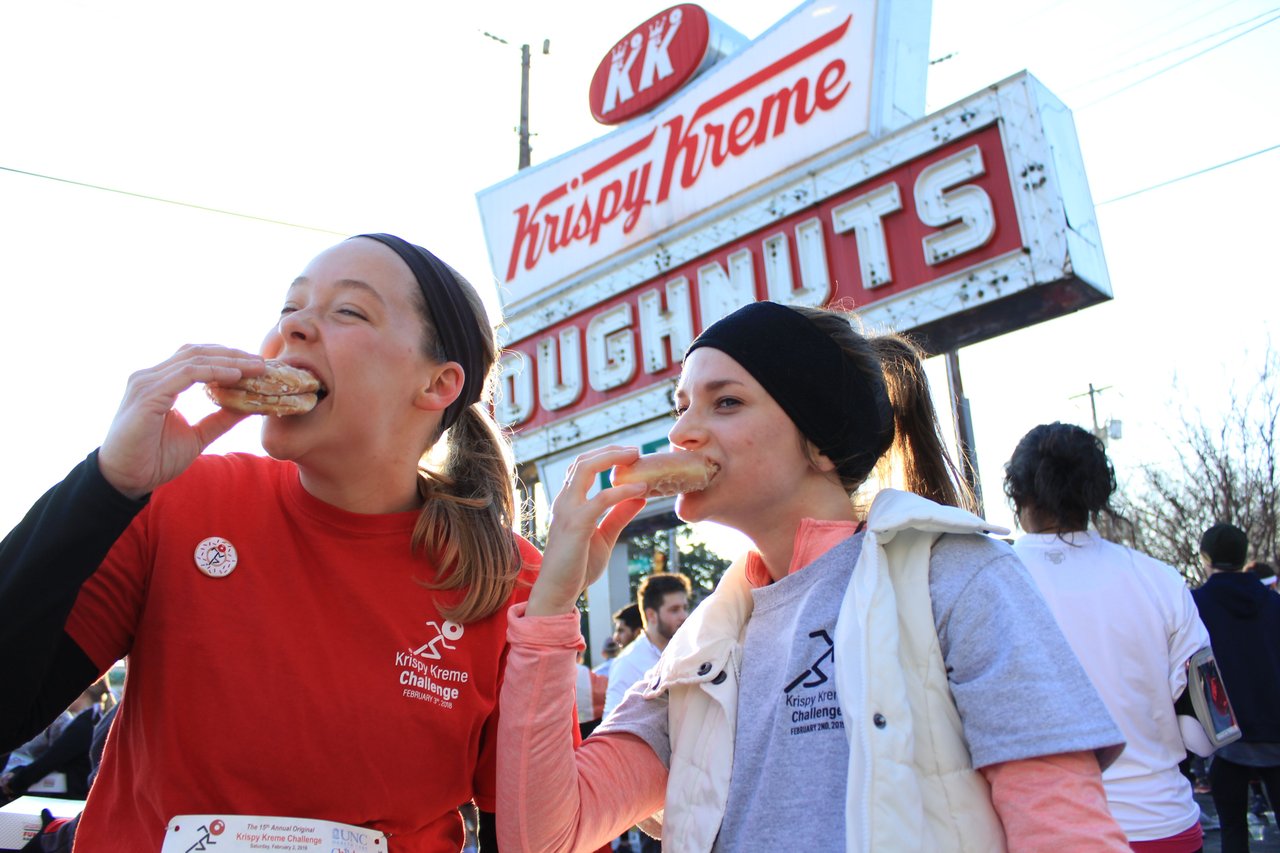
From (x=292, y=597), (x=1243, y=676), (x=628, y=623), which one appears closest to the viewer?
(x=292, y=597)

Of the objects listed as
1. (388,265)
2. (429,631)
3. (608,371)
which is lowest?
(429,631)

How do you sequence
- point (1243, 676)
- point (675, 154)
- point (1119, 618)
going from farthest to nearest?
point (675, 154) → point (1243, 676) → point (1119, 618)

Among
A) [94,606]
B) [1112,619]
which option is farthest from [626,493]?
[1112,619]

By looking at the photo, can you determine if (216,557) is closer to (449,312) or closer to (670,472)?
(449,312)

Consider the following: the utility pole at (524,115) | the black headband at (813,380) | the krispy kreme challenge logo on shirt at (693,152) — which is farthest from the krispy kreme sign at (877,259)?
the utility pole at (524,115)

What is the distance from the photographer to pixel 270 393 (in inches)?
65.2

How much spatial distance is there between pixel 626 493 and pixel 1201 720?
235 centimetres

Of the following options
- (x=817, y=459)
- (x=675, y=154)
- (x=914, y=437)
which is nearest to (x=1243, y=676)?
(x=914, y=437)

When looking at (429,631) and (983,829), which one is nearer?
(983,829)

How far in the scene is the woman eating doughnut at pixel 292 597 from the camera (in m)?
1.46

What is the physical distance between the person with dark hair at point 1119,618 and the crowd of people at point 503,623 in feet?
4.26

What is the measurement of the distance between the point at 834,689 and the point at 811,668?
65mm

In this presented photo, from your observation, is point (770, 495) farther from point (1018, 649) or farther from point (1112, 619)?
point (1112, 619)

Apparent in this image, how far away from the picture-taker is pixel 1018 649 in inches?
55.7
